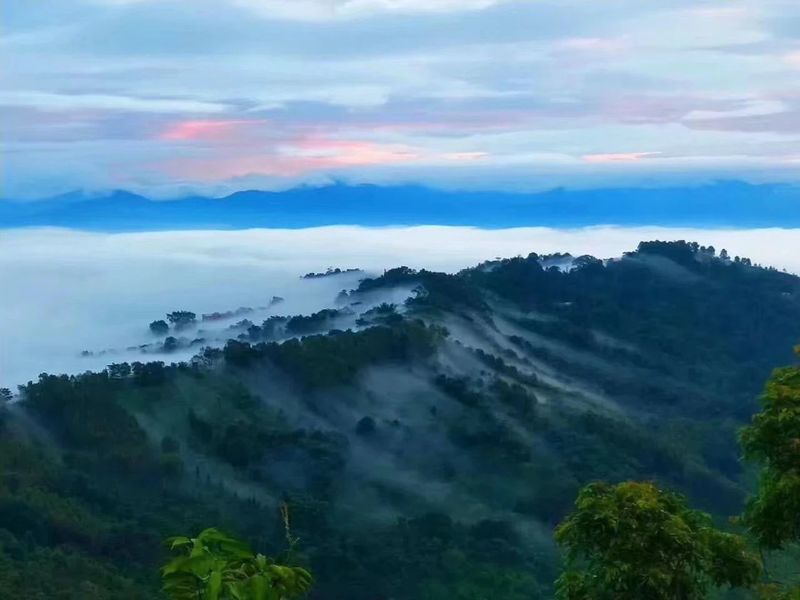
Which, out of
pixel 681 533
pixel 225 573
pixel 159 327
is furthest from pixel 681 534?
pixel 159 327

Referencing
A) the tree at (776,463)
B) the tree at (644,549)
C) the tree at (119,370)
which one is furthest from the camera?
the tree at (119,370)

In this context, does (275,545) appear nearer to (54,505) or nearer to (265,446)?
(54,505)

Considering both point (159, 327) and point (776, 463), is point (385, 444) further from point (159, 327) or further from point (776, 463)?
point (776, 463)

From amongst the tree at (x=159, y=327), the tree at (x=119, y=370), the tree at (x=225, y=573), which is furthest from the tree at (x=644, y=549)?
the tree at (x=159, y=327)

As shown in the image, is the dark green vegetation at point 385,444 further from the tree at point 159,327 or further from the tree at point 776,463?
the tree at point 776,463

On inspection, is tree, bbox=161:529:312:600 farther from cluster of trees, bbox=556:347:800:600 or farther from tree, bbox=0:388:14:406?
tree, bbox=0:388:14:406

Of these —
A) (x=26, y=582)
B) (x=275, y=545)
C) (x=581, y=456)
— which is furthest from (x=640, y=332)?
(x=26, y=582)

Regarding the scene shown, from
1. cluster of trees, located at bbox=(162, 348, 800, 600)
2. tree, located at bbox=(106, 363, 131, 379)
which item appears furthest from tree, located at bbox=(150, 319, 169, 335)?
cluster of trees, located at bbox=(162, 348, 800, 600)
